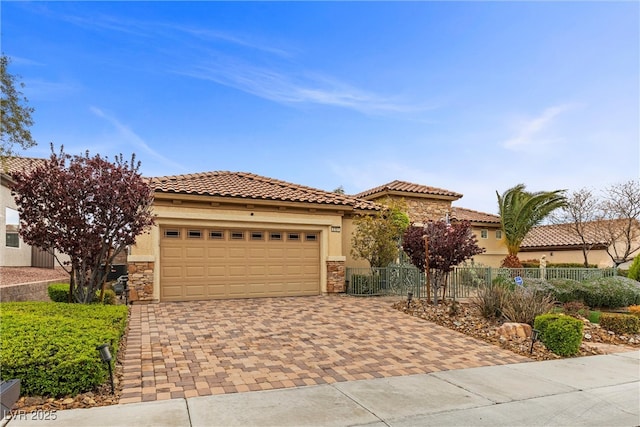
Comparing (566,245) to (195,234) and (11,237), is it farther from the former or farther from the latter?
(11,237)

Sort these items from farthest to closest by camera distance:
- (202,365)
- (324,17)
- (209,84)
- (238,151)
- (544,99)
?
(238,151), (209,84), (544,99), (324,17), (202,365)

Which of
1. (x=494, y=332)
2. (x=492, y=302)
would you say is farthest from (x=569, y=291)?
(x=494, y=332)

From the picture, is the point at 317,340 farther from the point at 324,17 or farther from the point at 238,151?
the point at 238,151

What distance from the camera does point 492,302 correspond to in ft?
34.6

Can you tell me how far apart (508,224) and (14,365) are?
939 inches

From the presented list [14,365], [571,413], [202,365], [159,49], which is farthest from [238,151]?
[571,413]

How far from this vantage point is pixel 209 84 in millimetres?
15352

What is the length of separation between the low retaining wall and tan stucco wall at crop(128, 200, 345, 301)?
3.08 metres

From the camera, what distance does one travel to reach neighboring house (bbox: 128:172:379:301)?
13.5 meters

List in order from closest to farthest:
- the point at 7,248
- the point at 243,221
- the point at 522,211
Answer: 1. the point at 243,221
2. the point at 7,248
3. the point at 522,211

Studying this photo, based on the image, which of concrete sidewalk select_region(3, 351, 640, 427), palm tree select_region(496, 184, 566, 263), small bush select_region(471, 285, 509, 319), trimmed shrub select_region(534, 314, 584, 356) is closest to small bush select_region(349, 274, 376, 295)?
small bush select_region(471, 285, 509, 319)

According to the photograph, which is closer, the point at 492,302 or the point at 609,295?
the point at 492,302

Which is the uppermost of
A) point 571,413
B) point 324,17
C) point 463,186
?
point 324,17

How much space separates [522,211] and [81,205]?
22.0 meters
